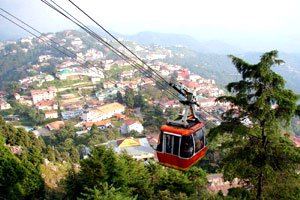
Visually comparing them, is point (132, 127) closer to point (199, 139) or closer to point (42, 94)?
point (42, 94)

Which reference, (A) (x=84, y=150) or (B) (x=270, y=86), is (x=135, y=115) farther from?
(B) (x=270, y=86)

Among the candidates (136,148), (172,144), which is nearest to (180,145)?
(172,144)

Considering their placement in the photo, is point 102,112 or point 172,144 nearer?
point 172,144

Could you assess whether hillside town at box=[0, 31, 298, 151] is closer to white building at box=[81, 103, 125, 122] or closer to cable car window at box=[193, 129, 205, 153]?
white building at box=[81, 103, 125, 122]

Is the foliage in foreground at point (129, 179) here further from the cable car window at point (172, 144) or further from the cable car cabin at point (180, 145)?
the cable car window at point (172, 144)

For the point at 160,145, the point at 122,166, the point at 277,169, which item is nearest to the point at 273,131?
the point at 277,169

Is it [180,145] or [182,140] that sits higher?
[182,140]

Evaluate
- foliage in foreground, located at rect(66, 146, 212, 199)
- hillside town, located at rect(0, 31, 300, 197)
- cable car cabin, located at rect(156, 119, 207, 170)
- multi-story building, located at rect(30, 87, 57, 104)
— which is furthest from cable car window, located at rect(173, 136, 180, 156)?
multi-story building, located at rect(30, 87, 57, 104)

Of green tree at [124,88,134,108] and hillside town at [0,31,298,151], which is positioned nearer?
hillside town at [0,31,298,151]
